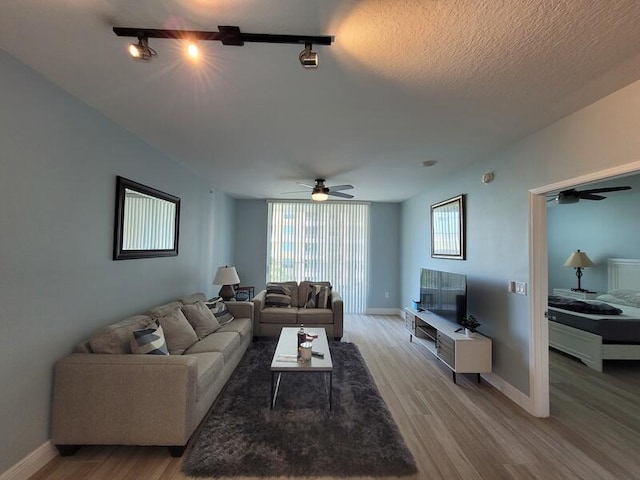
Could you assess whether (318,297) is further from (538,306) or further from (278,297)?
(538,306)

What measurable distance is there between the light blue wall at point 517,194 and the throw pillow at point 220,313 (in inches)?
127

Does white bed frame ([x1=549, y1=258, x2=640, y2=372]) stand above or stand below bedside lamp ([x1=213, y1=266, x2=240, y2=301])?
below

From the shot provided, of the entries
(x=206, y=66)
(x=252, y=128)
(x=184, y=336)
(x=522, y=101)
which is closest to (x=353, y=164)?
(x=252, y=128)

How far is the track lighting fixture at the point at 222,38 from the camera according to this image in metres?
1.43

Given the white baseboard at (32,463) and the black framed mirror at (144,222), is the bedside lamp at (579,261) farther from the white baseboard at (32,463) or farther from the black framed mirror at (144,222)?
the white baseboard at (32,463)

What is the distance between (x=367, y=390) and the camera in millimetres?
2943

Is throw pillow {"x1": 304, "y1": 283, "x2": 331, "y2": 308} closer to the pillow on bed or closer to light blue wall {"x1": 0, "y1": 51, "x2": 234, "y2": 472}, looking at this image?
light blue wall {"x1": 0, "y1": 51, "x2": 234, "y2": 472}

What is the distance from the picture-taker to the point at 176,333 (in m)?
2.79

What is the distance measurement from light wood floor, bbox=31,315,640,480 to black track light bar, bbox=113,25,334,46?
263 centimetres

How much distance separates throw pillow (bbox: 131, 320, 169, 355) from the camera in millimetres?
2180

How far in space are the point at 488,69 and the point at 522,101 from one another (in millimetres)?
599

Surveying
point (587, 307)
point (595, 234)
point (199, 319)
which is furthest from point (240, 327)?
point (595, 234)

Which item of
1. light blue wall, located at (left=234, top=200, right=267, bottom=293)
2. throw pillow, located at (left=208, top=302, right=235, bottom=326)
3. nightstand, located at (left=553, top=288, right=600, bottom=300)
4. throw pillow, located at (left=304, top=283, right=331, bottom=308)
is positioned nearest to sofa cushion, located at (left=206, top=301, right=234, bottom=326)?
throw pillow, located at (left=208, top=302, right=235, bottom=326)

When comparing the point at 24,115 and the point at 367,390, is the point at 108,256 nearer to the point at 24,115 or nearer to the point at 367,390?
the point at 24,115
